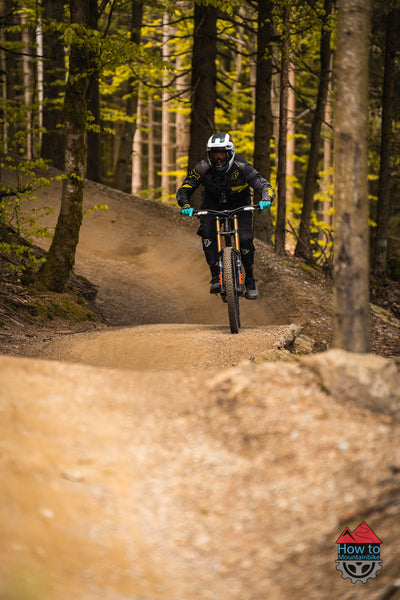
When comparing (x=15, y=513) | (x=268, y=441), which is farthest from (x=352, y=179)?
(x=15, y=513)

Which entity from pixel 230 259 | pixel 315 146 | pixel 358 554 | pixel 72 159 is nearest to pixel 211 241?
pixel 230 259

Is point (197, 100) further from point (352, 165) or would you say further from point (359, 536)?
point (359, 536)

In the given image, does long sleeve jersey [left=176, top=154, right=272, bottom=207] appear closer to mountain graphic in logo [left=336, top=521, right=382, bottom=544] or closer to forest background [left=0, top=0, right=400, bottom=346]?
forest background [left=0, top=0, right=400, bottom=346]

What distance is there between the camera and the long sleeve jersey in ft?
26.5

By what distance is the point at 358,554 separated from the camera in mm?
3521

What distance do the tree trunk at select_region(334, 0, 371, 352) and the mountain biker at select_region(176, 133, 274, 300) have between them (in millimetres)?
2950

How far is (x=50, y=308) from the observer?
10.4 m

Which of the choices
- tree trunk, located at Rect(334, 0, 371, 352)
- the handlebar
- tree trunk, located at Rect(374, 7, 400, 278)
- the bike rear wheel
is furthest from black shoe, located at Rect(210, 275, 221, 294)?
tree trunk, located at Rect(374, 7, 400, 278)

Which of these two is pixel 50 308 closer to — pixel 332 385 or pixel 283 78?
pixel 332 385

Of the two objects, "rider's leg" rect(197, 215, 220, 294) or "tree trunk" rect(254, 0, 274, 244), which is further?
"tree trunk" rect(254, 0, 274, 244)

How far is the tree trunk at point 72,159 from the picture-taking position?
10.3m

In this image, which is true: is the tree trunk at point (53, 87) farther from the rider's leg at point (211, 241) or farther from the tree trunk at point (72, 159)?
the rider's leg at point (211, 241)

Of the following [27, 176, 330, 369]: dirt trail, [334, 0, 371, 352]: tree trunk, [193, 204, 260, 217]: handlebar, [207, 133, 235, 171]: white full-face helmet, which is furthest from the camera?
[193, 204, 260, 217]: handlebar

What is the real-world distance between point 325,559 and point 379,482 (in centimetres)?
61
